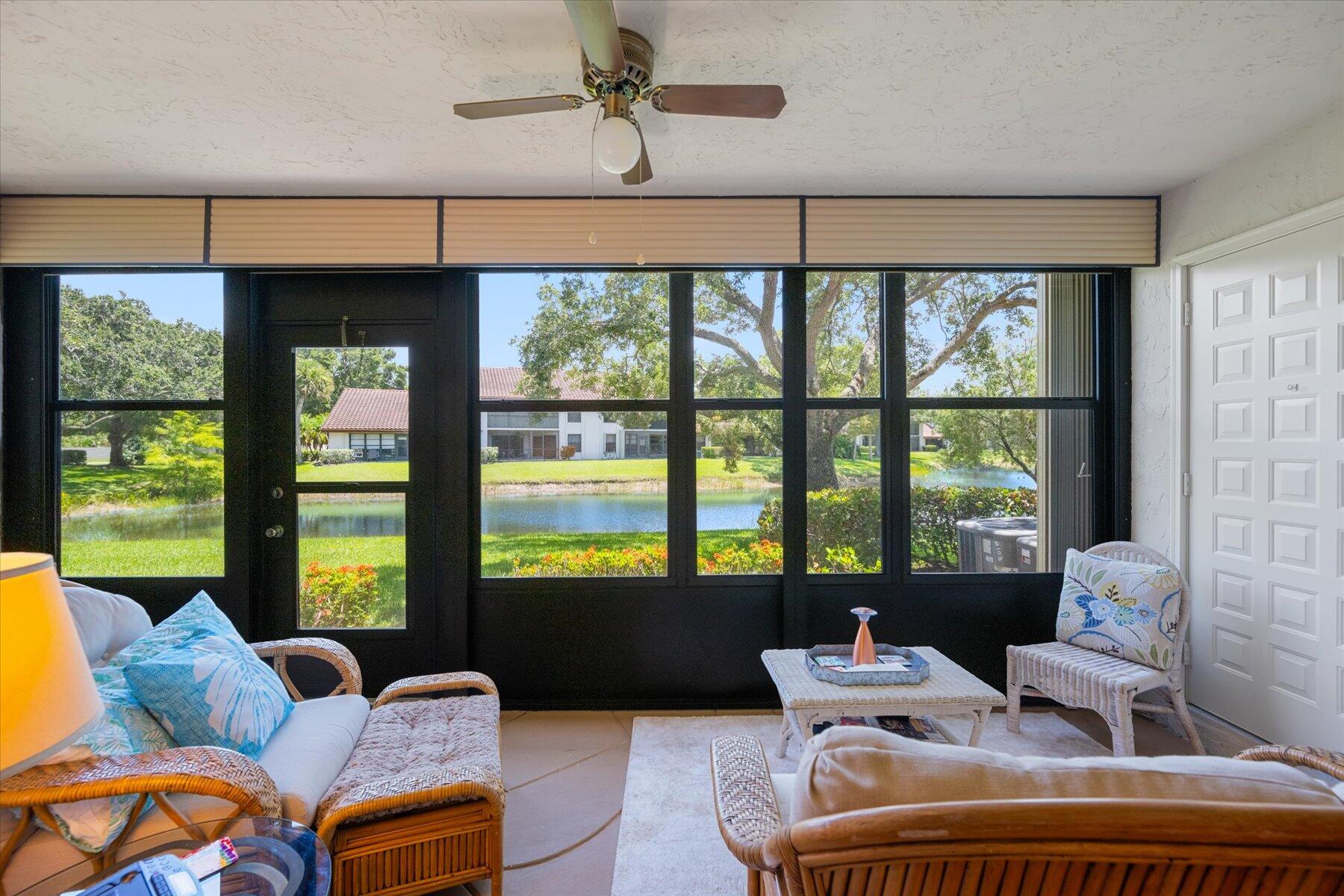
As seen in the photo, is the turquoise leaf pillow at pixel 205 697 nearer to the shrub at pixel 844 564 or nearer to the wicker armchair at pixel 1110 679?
the shrub at pixel 844 564

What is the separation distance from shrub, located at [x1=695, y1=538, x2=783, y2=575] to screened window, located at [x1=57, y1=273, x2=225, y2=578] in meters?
2.51

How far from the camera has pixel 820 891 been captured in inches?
36.9

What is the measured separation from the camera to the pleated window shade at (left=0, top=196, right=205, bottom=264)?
300cm

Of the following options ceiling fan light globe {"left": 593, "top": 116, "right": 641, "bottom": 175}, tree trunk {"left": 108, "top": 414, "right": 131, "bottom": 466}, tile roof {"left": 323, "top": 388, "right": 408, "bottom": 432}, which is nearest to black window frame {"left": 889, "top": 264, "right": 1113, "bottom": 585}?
ceiling fan light globe {"left": 593, "top": 116, "right": 641, "bottom": 175}

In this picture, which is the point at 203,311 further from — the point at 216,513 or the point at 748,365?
the point at 748,365

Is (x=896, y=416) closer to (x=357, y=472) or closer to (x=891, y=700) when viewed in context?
(x=891, y=700)

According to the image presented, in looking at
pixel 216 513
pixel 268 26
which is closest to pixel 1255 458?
pixel 268 26

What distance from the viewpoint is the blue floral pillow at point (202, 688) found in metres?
1.72

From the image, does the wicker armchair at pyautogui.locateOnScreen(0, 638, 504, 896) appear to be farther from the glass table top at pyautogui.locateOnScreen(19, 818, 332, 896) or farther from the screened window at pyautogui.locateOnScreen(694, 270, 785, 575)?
the screened window at pyautogui.locateOnScreen(694, 270, 785, 575)

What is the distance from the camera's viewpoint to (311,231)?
3.05 metres

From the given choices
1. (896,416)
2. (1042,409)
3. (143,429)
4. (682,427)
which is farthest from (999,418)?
(143,429)

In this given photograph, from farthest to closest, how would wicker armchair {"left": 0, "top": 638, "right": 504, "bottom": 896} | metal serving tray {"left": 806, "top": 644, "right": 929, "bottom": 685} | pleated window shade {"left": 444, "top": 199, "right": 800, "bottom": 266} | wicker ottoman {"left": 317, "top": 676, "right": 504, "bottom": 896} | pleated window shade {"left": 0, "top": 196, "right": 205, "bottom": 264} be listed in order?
pleated window shade {"left": 444, "top": 199, "right": 800, "bottom": 266}, pleated window shade {"left": 0, "top": 196, "right": 205, "bottom": 264}, metal serving tray {"left": 806, "top": 644, "right": 929, "bottom": 685}, wicker ottoman {"left": 317, "top": 676, "right": 504, "bottom": 896}, wicker armchair {"left": 0, "top": 638, "right": 504, "bottom": 896}

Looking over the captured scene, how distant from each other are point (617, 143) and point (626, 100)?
0.26 m

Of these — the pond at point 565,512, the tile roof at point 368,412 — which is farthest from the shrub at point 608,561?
the tile roof at point 368,412
